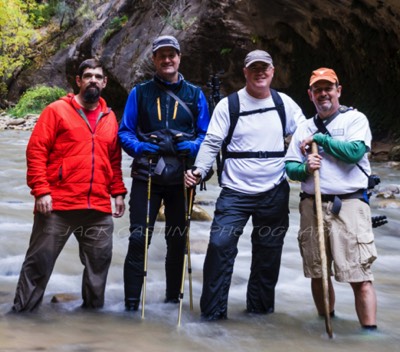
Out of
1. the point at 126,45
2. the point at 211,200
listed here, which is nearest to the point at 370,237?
the point at 211,200

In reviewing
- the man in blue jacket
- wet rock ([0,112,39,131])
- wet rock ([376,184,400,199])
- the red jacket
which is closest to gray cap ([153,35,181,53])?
the man in blue jacket

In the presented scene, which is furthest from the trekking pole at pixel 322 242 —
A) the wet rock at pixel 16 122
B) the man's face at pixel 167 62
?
the wet rock at pixel 16 122

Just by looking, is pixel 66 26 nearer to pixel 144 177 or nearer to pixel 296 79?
pixel 296 79

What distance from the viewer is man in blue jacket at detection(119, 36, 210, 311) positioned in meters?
5.08

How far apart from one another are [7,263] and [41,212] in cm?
235

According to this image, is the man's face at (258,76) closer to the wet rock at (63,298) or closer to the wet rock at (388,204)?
the wet rock at (63,298)

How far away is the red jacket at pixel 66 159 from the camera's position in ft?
15.8

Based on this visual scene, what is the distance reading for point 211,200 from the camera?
11602mm

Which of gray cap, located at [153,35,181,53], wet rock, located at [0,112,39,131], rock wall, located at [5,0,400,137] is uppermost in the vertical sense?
A: rock wall, located at [5,0,400,137]

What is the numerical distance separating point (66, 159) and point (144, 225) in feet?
2.65

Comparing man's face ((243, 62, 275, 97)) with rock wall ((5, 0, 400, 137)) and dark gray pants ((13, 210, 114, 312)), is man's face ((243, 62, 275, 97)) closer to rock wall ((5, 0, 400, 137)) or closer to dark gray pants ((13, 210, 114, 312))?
dark gray pants ((13, 210, 114, 312))

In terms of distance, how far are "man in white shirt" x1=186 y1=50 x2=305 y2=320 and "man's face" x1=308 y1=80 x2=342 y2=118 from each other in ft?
1.44

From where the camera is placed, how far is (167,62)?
511 cm

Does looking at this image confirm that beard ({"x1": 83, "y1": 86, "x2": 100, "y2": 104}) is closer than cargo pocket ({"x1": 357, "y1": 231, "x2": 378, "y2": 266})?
No
